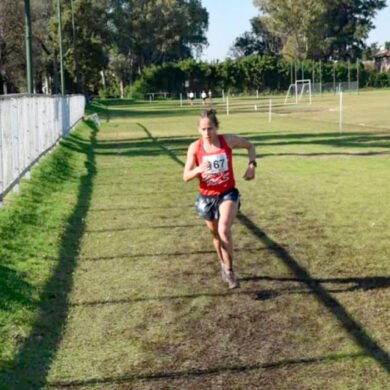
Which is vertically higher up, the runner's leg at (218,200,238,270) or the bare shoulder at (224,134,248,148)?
the bare shoulder at (224,134,248,148)

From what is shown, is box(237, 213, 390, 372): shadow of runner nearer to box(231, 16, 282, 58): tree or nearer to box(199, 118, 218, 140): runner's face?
box(199, 118, 218, 140): runner's face

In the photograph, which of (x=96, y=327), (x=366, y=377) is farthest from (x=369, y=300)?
(x=96, y=327)

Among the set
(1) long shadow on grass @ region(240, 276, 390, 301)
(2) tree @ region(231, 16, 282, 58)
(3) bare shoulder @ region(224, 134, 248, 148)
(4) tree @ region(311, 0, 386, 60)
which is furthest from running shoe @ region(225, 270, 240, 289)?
(2) tree @ region(231, 16, 282, 58)

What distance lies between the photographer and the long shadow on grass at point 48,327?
5398mm

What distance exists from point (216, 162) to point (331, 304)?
1.67 m

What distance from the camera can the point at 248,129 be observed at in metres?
34.8

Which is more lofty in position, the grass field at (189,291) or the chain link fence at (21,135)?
the chain link fence at (21,135)

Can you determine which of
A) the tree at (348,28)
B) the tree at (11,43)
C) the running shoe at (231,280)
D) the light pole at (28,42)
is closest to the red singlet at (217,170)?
the running shoe at (231,280)

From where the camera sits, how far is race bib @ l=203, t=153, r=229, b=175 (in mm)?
7469

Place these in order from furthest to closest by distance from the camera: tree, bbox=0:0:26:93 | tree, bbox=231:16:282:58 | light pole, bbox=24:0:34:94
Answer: tree, bbox=231:16:282:58
tree, bbox=0:0:26:93
light pole, bbox=24:0:34:94

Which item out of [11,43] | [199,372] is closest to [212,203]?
[199,372]

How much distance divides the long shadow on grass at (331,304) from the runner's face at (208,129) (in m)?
1.70

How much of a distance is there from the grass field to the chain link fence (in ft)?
1.59

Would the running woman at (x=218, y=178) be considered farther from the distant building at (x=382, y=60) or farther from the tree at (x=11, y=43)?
the distant building at (x=382, y=60)
